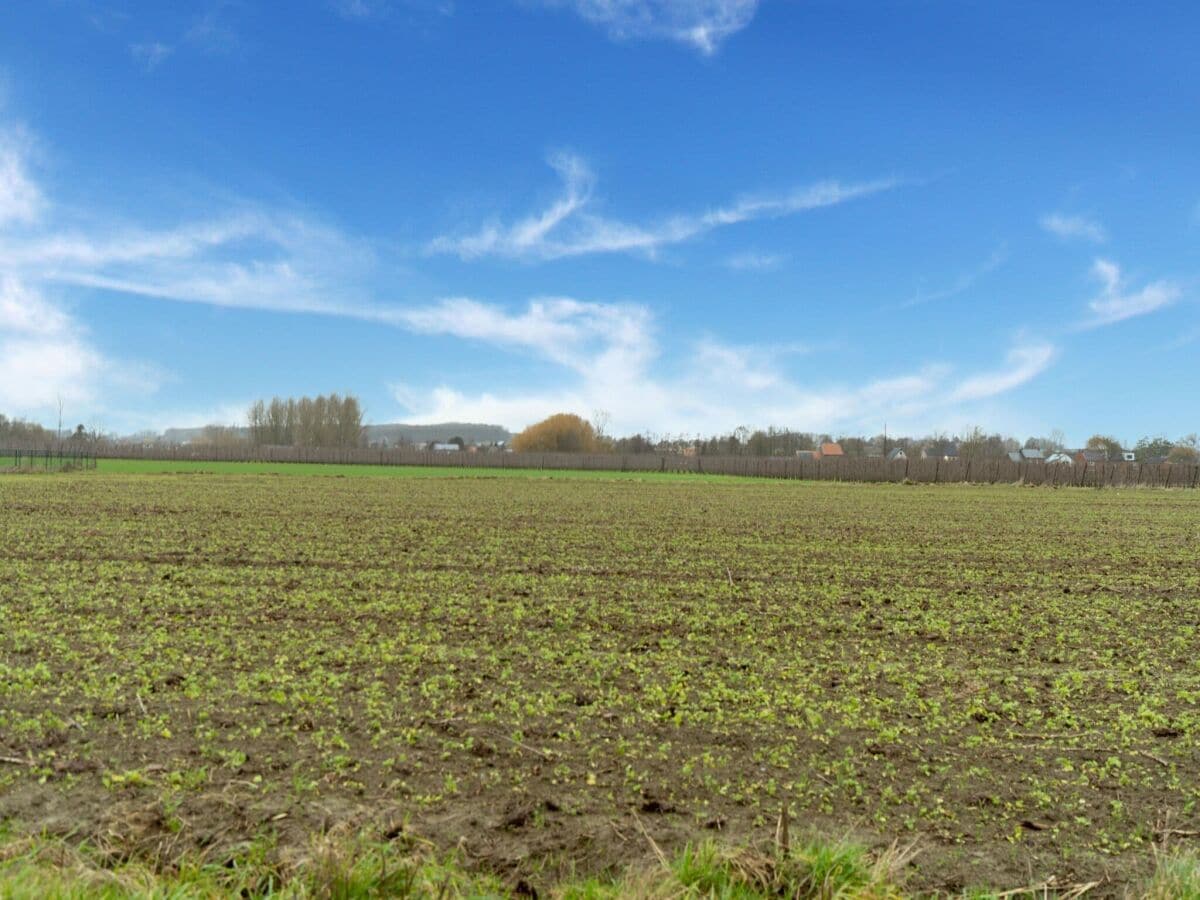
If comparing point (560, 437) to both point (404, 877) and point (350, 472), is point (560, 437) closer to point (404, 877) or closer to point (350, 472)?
point (350, 472)

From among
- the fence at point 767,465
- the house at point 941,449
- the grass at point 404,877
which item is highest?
the house at point 941,449

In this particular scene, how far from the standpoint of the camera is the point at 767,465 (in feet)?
225

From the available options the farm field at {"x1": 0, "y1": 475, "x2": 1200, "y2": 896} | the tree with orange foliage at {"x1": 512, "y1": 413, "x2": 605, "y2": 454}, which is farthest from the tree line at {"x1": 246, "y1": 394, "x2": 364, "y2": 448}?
the farm field at {"x1": 0, "y1": 475, "x2": 1200, "y2": 896}

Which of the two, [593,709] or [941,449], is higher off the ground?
[941,449]

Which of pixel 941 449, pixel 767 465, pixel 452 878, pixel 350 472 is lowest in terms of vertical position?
pixel 452 878

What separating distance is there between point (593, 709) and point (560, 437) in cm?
11039

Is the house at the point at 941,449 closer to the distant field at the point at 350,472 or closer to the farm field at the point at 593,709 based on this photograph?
the distant field at the point at 350,472

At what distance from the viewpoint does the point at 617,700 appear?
5.50 metres

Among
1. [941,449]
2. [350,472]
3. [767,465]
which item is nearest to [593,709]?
[350,472]

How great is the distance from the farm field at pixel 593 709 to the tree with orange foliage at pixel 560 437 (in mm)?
103206

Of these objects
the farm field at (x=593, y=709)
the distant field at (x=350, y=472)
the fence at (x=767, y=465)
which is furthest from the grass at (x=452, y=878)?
the fence at (x=767, y=465)

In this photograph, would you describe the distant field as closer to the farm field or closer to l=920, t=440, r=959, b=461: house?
the farm field

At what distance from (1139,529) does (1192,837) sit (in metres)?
19.7

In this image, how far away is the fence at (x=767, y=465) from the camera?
5747 cm
